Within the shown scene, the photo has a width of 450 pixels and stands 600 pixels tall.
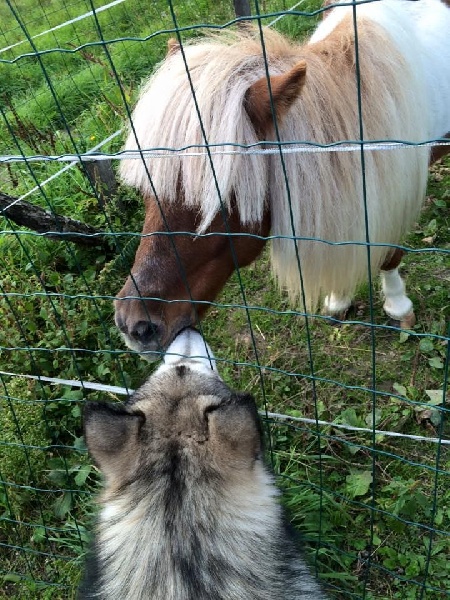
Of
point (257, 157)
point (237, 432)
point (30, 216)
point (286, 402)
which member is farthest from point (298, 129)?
point (30, 216)

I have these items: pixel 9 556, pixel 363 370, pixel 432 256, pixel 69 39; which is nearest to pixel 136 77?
pixel 69 39

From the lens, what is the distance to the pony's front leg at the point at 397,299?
3727 millimetres

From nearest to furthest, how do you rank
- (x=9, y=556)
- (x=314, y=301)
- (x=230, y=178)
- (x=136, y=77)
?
(x=230, y=178)
(x=9, y=556)
(x=314, y=301)
(x=136, y=77)

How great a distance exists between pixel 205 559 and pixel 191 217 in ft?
4.29

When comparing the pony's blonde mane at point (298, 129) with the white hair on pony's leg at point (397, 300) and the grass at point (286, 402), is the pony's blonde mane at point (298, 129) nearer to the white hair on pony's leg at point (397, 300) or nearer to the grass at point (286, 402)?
the grass at point (286, 402)

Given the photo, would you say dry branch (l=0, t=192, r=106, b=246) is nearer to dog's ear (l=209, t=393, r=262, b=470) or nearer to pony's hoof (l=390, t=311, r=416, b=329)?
pony's hoof (l=390, t=311, r=416, b=329)

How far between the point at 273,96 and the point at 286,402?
193cm

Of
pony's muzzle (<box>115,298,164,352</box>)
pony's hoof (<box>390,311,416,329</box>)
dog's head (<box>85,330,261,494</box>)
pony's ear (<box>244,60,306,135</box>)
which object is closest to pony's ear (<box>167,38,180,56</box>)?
pony's ear (<box>244,60,306,135</box>)

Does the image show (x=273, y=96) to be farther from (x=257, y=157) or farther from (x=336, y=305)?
(x=336, y=305)

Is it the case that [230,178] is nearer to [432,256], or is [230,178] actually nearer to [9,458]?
[9,458]

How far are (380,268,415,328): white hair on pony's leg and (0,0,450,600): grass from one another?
12 centimetres

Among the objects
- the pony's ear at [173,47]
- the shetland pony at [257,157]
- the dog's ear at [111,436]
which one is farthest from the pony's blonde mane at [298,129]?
the dog's ear at [111,436]

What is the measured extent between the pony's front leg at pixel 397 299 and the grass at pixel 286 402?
117 millimetres

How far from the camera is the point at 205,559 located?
1598 mm
